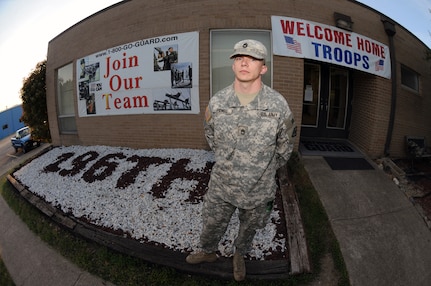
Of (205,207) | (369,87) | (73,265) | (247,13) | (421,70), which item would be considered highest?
(247,13)

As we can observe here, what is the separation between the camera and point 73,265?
9.46 ft

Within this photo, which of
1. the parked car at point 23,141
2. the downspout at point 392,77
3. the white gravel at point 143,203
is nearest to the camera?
the white gravel at point 143,203

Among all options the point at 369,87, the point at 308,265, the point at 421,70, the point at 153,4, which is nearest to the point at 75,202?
the point at 308,265

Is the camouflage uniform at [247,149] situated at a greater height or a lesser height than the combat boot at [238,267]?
greater

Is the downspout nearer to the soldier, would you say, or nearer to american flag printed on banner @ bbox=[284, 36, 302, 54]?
american flag printed on banner @ bbox=[284, 36, 302, 54]

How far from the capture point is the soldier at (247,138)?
177 cm

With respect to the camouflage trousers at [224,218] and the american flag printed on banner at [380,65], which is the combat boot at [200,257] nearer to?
the camouflage trousers at [224,218]

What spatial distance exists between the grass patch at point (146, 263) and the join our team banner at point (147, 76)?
3.20 m

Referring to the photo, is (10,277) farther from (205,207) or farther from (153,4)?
(153,4)

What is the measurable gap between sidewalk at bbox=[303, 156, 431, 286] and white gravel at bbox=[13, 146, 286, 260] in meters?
1.00

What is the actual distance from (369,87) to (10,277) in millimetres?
8447

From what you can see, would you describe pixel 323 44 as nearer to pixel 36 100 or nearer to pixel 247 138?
pixel 247 138

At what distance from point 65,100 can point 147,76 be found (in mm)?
4696

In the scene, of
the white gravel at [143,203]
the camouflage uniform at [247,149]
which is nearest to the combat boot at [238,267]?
the white gravel at [143,203]
